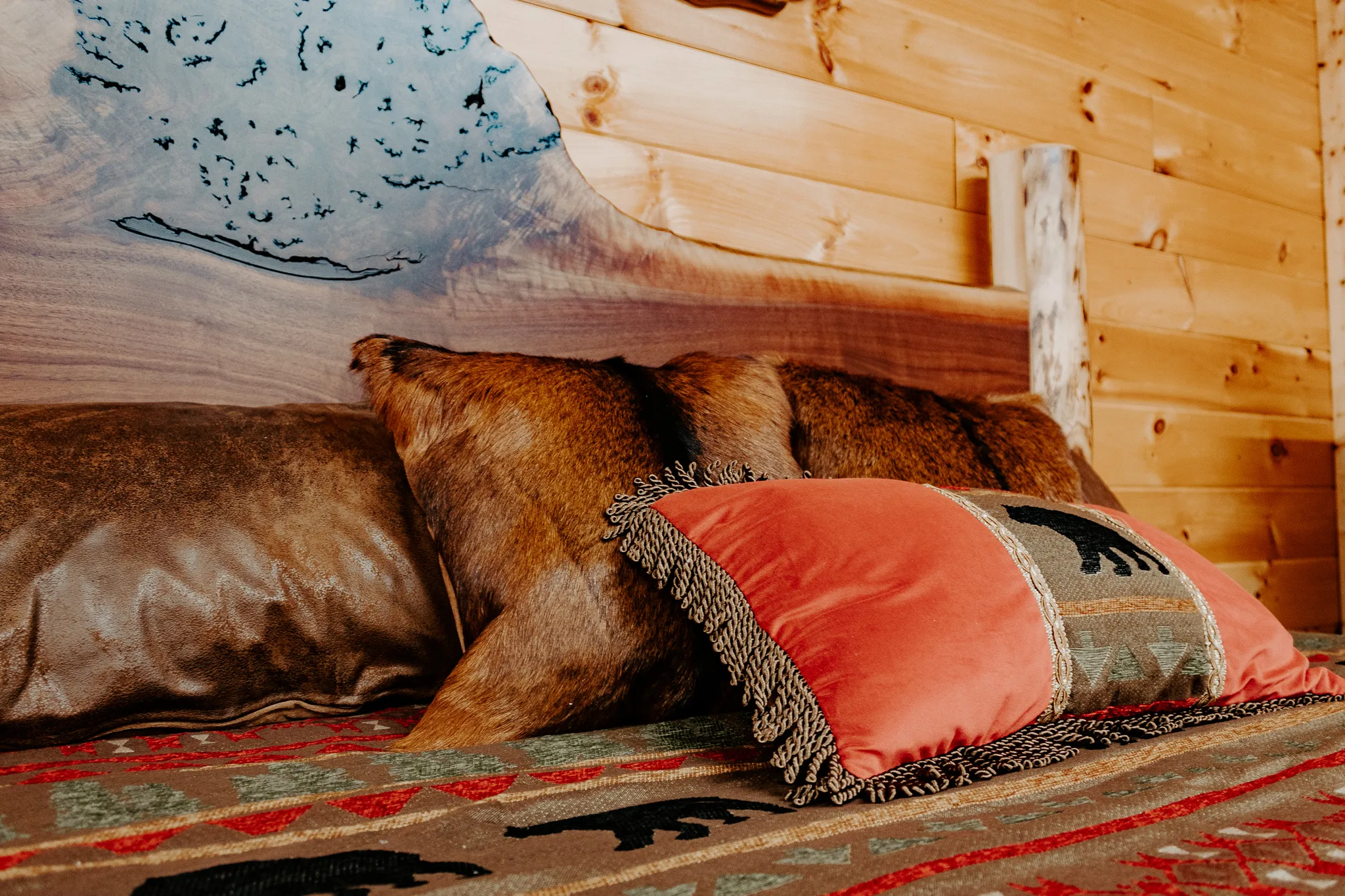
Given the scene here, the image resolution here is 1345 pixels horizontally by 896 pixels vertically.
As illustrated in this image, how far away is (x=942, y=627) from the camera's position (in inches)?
27.5

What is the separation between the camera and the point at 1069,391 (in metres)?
1.74

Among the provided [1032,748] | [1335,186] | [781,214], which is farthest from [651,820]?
[1335,186]

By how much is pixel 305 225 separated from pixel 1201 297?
1.94 metres

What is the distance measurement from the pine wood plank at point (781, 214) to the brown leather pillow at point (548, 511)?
48cm

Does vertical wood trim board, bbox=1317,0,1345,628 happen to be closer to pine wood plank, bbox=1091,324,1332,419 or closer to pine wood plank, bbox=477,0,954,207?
pine wood plank, bbox=1091,324,1332,419

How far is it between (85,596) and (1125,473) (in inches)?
74.5

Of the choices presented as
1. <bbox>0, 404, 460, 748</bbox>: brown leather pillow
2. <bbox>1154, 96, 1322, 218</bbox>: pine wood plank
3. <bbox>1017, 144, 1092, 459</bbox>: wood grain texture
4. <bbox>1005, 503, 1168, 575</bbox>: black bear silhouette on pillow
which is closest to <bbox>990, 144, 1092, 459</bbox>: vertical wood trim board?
<bbox>1017, 144, 1092, 459</bbox>: wood grain texture

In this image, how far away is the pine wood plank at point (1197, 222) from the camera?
2.10 m

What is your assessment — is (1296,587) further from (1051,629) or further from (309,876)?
(309,876)

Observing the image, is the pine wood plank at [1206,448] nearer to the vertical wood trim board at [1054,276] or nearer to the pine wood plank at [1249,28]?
the vertical wood trim board at [1054,276]

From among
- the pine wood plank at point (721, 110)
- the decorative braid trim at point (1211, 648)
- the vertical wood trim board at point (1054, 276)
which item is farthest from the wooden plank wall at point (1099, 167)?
the decorative braid trim at point (1211, 648)

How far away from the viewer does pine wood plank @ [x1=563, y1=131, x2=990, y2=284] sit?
1.50 metres

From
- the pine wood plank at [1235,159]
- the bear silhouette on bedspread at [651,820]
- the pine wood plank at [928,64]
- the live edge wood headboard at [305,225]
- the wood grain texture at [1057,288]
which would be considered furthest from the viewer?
the pine wood plank at [1235,159]

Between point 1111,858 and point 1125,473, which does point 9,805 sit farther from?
point 1125,473
